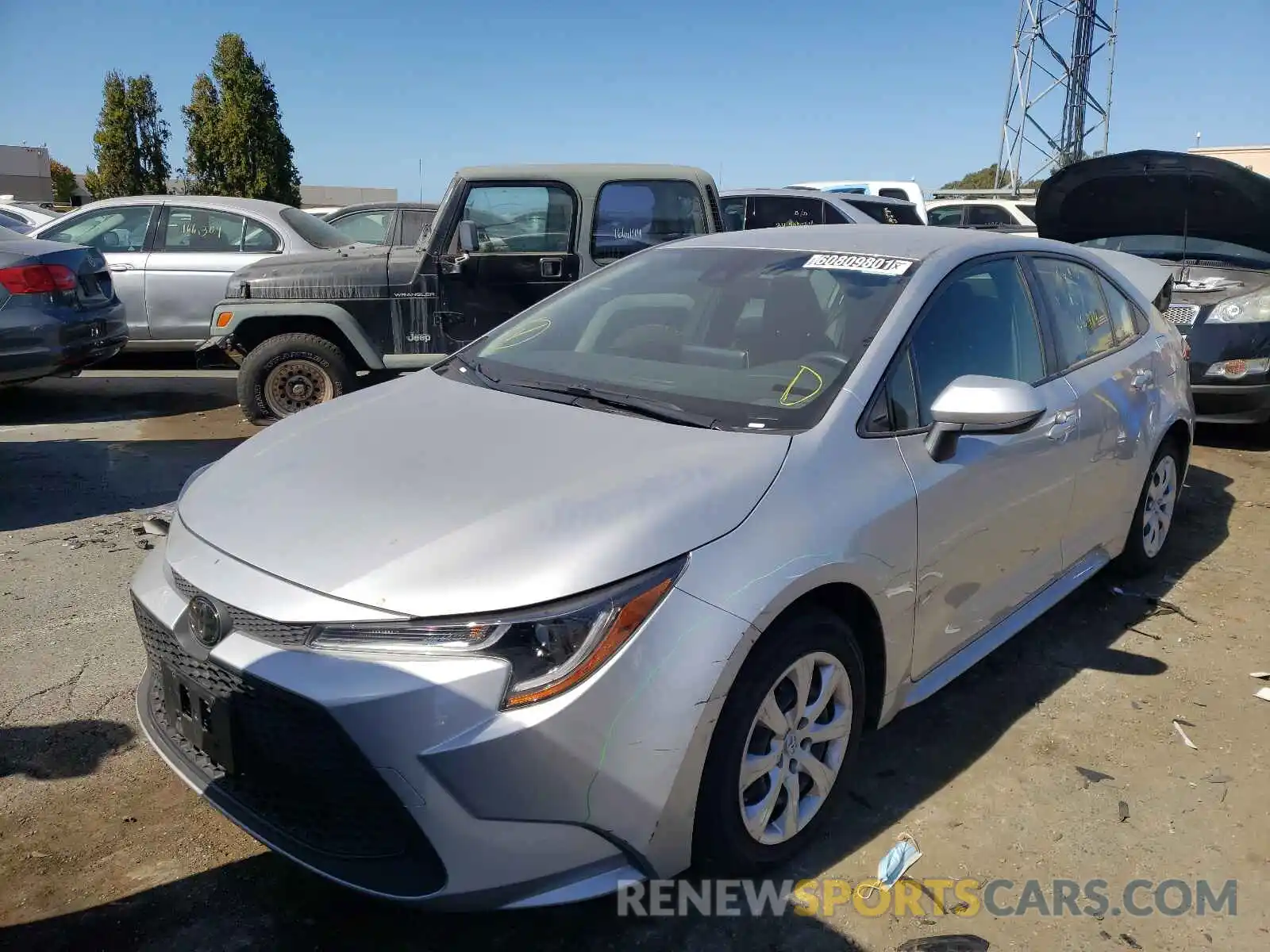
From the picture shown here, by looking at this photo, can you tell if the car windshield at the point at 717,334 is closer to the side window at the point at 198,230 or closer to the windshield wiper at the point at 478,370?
the windshield wiper at the point at 478,370

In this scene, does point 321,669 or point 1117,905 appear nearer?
point 321,669

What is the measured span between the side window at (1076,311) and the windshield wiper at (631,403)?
5.64 ft

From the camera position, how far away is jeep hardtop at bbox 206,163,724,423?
6727 millimetres

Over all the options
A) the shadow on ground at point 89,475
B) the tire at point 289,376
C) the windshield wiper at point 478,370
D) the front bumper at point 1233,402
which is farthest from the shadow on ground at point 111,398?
the front bumper at point 1233,402

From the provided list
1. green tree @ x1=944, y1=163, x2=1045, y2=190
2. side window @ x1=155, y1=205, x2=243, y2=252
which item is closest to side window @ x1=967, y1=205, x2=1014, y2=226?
side window @ x1=155, y1=205, x2=243, y2=252

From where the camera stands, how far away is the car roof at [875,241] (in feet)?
10.7

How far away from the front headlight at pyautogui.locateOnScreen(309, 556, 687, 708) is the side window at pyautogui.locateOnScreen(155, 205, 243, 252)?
7.90 meters

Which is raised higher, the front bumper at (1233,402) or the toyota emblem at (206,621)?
the toyota emblem at (206,621)

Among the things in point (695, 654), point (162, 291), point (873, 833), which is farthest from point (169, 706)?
point (162, 291)

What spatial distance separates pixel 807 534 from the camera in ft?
7.76

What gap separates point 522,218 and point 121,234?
4.53 meters

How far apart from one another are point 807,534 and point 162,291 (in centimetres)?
819

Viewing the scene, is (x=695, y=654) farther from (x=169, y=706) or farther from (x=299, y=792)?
(x=169, y=706)

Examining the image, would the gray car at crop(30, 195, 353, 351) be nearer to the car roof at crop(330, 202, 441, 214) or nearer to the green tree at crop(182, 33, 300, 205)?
the car roof at crop(330, 202, 441, 214)
